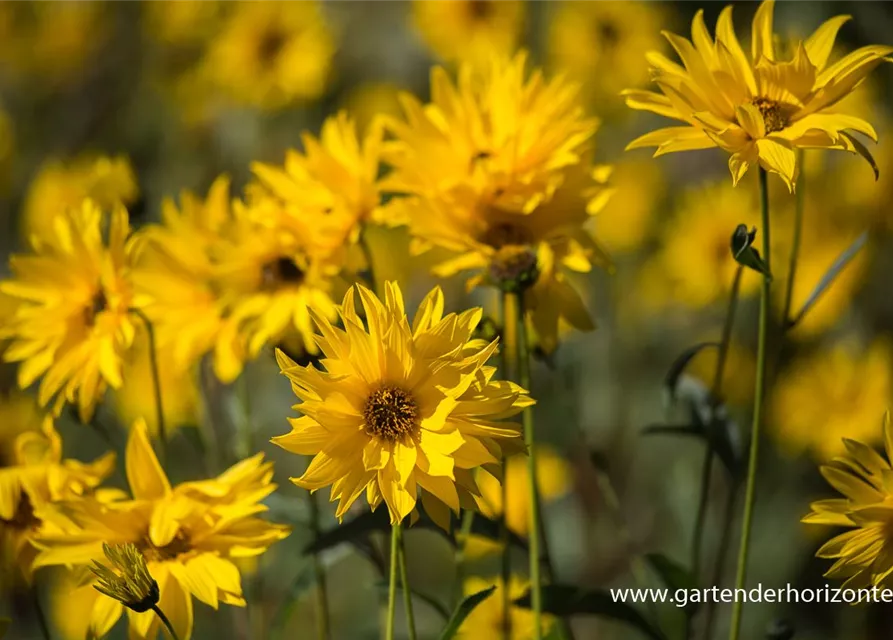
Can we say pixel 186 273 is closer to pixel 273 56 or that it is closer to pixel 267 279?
pixel 267 279

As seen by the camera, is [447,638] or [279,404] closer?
[447,638]

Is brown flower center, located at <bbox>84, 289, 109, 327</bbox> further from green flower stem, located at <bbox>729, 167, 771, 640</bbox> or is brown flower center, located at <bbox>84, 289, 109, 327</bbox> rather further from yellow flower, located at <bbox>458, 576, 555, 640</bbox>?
green flower stem, located at <bbox>729, 167, 771, 640</bbox>

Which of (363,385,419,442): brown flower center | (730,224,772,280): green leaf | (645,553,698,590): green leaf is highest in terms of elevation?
(730,224,772,280): green leaf

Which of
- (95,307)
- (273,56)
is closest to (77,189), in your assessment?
(95,307)

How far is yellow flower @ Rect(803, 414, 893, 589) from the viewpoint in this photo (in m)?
0.80

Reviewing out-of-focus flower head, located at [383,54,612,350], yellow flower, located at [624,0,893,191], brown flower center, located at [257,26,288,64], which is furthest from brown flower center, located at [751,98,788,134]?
brown flower center, located at [257,26,288,64]

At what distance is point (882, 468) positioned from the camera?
0.82m

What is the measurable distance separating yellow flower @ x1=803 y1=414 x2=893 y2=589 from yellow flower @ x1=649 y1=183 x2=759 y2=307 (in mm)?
887

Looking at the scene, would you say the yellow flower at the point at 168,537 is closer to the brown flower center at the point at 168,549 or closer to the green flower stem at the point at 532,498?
the brown flower center at the point at 168,549

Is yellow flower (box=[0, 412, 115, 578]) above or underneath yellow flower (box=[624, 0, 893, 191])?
underneath

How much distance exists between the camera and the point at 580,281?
2299mm

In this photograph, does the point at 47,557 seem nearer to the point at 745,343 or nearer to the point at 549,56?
the point at 745,343

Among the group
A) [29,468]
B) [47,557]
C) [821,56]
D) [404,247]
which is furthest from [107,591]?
[404,247]

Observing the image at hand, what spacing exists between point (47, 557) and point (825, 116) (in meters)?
0.77
